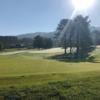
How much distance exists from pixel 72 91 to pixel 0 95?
3878 millimetres

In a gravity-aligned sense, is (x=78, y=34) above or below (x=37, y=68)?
above

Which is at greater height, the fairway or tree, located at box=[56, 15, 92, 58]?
tree, located at box=[56, 15, 92, 58]

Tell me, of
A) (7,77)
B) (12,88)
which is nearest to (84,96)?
(12,88)

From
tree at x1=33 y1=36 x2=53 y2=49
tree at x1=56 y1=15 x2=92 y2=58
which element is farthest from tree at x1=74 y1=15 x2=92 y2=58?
tree at x1=33 y1=36 x2=53 y2=49

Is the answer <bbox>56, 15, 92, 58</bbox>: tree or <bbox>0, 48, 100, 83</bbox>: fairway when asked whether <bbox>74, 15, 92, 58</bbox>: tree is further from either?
<bbox>0, 48, 100, 83</bbox>: fairway

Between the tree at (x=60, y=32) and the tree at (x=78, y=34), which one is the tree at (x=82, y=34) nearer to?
the tree at (x=78, y=34)

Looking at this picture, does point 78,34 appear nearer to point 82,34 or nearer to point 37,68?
point 82,34

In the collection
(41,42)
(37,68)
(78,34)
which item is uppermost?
(78,34)

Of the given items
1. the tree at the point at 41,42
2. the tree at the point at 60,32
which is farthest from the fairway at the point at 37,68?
the tree at the point at 41,42

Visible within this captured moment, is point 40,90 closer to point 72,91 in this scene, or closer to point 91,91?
point 72,91

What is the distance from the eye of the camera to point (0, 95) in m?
15.0

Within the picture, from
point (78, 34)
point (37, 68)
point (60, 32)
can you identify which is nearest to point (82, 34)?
point (78, 34)

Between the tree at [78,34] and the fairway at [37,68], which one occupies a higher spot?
the tree at [78,34]

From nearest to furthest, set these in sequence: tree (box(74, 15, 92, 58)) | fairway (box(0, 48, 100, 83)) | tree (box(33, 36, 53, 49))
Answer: fairway (box(0, 48, 100, 83)) < tree (box(74, 15, 92, 58)) < tree (box(33, 36, 53, 49))
